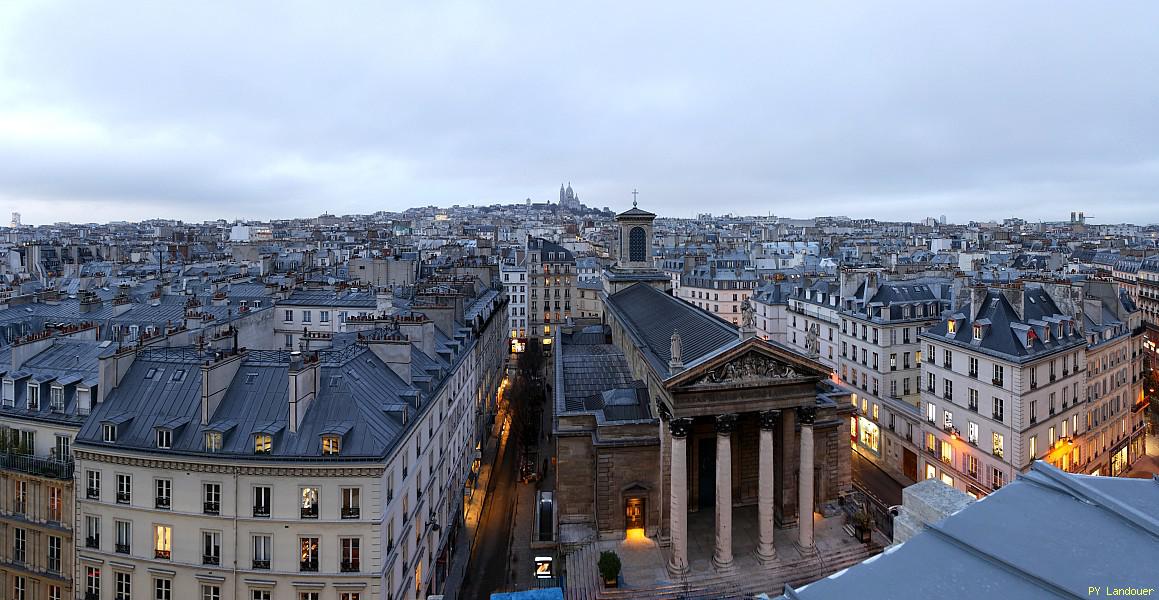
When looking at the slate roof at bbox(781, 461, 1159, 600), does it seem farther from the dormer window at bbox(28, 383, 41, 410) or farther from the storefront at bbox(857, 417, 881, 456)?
the storefront at bbox(857, 417, 881, 456)

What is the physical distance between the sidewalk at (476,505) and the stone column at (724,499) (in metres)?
14.6

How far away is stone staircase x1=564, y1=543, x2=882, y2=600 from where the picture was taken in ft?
109

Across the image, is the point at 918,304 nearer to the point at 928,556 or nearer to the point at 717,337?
the point at 717,337

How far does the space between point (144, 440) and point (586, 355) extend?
35812mm

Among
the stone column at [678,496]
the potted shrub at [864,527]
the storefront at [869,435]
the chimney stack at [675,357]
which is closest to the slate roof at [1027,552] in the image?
the chimney stack at [675,357]

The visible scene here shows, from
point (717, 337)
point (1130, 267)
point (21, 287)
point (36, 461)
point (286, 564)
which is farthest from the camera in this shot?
Result: point (1130, 267)

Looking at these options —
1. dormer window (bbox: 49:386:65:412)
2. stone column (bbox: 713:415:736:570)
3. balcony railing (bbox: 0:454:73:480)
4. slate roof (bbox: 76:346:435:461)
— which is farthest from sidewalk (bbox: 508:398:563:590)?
dormer window (bbox: 49:386:65:412)

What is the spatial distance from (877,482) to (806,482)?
20.4m

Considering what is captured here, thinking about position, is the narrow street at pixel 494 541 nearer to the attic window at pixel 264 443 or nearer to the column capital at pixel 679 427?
the column capital at pixel 679 427

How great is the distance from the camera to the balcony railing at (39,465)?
3058cm

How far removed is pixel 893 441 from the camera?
56375mm

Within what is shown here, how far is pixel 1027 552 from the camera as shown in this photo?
9.34 meters

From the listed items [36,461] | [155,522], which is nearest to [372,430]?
[155,522]

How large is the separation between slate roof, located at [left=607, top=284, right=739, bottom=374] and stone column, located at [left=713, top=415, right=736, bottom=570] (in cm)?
377
